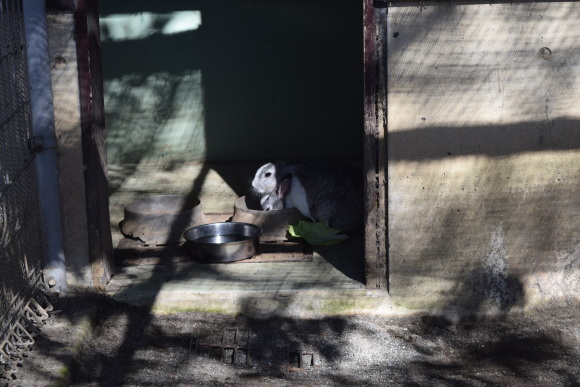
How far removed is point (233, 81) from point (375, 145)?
347 centimetres

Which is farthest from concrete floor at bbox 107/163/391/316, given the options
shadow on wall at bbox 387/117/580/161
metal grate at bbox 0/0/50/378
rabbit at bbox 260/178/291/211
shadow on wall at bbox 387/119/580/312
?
shadow on wall at bbox 387/117/580/161

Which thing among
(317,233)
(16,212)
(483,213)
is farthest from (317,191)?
(16,212)

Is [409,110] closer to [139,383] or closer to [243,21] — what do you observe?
[139,383]

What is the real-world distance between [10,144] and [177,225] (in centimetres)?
203

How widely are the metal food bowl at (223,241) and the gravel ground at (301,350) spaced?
72 centimetres

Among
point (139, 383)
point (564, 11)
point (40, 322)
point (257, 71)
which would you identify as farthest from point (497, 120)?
point (257, 71)

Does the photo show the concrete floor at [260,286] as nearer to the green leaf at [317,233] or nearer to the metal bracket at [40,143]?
the green leaf at [317,233]

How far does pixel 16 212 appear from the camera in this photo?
191 inches

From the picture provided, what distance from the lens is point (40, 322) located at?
5.09m

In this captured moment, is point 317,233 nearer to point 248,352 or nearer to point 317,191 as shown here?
point 317,191

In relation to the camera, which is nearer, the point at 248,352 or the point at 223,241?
the point at 248,352

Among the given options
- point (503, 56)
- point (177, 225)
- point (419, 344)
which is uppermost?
point (503, 56)

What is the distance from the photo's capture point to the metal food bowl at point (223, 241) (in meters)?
6.12

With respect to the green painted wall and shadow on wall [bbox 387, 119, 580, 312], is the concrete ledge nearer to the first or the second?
shadow on wall [bbox 387, 119, 580, 312]
